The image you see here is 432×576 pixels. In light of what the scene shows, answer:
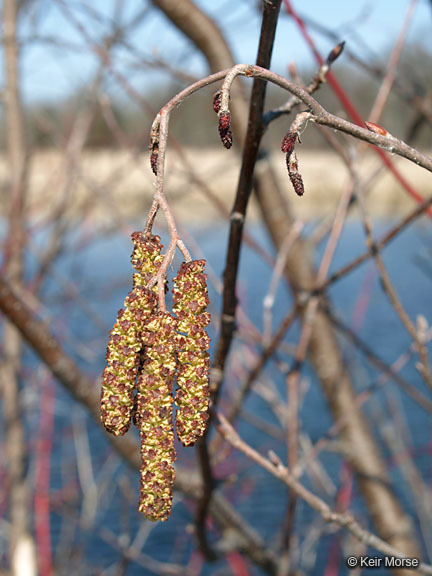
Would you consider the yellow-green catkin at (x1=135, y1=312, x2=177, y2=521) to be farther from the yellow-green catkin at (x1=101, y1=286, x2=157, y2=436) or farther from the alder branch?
the alder branch

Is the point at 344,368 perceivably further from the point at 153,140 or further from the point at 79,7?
the point at 153,140

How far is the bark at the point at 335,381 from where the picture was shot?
1931 mm

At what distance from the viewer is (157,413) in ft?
2.09

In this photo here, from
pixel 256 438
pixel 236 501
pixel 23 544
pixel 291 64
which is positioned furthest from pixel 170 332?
pixel 256 438

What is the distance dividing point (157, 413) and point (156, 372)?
0.13 ft

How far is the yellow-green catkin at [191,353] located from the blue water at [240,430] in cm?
152

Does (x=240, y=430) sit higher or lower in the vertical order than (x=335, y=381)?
higher

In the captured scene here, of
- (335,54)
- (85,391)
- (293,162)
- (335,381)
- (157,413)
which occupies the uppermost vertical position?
(335,381)

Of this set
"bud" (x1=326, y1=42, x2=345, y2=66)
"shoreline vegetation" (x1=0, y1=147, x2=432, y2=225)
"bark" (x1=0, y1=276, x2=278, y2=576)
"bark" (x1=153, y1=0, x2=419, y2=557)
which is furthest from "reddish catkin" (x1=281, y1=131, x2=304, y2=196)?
"shoreline vegetation" (x1=0, y1=147, x2=432, y2=225)

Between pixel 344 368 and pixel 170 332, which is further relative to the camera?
pixel 344 368

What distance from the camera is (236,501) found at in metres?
5.44

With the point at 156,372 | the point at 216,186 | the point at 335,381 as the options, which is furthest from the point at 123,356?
the point at 216,186

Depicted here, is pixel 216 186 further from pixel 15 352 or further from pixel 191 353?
pixel 191 353

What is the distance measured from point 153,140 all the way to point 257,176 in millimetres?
1363
